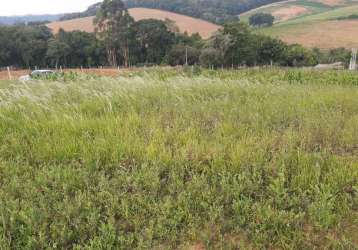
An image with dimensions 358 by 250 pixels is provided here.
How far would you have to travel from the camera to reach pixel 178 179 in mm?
2867

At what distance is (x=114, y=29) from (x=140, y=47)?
5.14 metres

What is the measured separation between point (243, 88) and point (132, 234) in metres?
4.68

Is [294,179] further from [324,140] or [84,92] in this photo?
[84,92]

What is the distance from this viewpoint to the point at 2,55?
46656 millimetres

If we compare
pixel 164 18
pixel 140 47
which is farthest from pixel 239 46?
pixel 164 18

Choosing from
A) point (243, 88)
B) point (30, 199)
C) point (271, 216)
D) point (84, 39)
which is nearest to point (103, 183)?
point (30, 199)

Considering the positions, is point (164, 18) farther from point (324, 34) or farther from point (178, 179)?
point (178, 179)

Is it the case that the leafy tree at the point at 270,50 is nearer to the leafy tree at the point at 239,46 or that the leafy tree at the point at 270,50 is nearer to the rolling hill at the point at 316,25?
the leafy tree at the point at 239,46

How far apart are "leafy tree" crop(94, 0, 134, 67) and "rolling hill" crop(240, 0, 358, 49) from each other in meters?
32.0

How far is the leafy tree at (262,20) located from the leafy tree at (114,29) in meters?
50.5

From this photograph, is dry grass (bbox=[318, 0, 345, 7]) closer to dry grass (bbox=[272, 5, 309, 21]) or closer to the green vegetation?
dry grass (bbox=[272, 5, 309, 21])

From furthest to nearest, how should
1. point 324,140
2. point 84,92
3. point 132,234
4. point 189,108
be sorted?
point 84,92 < point 189,108 < point 324,140 < point 132,234

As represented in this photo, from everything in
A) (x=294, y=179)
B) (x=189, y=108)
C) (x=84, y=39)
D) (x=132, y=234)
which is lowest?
(x=132, y=234)

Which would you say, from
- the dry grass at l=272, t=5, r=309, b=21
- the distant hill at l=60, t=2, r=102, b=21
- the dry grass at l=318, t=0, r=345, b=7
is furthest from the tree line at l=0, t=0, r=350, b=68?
the dry grass at l=318, t=0, r=345, b=7
